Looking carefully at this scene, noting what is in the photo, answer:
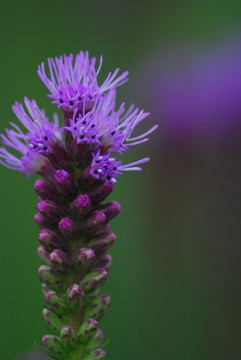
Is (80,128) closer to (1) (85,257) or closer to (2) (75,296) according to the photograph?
(1) (85,257)

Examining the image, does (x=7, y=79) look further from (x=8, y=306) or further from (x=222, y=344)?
(x=222, y=344)

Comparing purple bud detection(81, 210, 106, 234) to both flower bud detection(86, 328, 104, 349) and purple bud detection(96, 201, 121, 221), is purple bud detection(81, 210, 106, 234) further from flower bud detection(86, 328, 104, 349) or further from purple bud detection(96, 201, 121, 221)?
flower bud detection(86, 328, 104, 349)

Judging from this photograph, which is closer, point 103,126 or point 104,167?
point 104,167

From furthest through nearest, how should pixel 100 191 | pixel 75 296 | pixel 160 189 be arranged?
pixel 160 189, pixel 100 191, pixel 75 296

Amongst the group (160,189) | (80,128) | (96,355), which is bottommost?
(96,355)

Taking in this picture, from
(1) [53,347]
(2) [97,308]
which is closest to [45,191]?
(2) [97,308]

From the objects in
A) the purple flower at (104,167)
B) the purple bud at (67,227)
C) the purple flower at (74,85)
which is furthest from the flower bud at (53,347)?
the purple flower at (74,85)

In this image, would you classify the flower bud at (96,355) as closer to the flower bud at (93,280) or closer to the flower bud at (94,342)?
the flower bud at (94,342)
